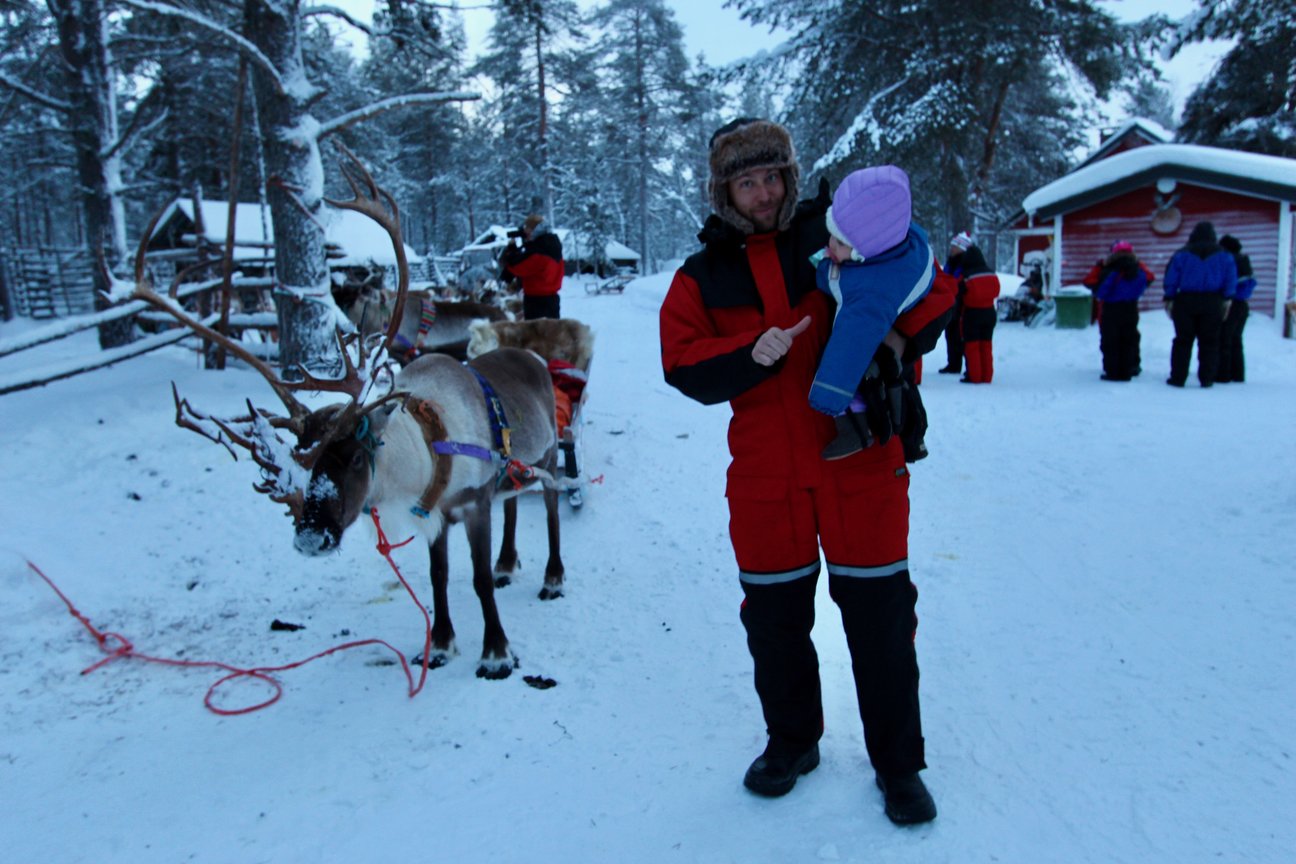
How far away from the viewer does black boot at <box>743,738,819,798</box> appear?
245 centimetres

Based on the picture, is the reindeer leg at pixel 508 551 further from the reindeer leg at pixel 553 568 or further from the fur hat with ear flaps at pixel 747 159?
the fur hat with ear flaps at pixel 747 159

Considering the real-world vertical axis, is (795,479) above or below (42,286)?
below

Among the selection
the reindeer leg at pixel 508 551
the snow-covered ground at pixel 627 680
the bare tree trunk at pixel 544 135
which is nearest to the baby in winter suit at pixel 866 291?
the snow-covered ground at pixel 627 680

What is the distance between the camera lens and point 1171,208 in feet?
50.2

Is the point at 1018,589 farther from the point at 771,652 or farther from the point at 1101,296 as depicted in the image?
the point at 1101,296

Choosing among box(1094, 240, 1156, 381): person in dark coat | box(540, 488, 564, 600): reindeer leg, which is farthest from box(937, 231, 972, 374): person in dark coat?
A: box(540, 488, 564, 600): reindeer leg

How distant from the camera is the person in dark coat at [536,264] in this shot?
834 cm

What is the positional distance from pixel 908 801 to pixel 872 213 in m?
1.70

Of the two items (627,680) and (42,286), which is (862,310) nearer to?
(627,680)

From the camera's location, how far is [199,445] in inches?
229

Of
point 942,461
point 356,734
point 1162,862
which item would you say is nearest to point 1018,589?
point 1162,862

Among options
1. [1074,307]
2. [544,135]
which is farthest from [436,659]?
[544,135]

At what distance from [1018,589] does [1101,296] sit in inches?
296

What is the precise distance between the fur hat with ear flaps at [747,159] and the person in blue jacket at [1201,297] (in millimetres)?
8466
